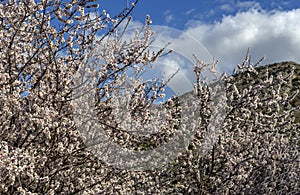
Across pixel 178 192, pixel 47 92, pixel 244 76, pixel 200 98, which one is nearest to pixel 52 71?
pixel 47 92

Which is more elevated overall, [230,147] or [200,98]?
[200,98]

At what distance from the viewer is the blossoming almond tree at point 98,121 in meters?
5.45

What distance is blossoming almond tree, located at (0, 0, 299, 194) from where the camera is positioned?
5453 millimetres

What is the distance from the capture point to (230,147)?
9.12 metres

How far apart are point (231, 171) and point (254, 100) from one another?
1.50 metres

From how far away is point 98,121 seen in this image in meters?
5.50

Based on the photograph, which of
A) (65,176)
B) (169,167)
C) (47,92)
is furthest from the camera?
(169,167)

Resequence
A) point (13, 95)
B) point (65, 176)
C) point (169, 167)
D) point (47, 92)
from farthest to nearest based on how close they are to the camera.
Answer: point (169, 167) → point (65, 176) → point (47, 92) → point (13, 95)

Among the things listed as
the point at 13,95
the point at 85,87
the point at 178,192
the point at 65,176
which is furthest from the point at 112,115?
the point at 178,192

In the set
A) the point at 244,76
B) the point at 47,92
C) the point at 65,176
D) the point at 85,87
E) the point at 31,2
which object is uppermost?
the point at 244,76

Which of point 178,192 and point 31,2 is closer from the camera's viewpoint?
point 31,2

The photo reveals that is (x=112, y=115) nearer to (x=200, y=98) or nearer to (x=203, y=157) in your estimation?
(x=200, y=98)

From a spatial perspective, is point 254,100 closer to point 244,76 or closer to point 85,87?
point 244,76

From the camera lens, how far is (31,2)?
Result: 5988mm
